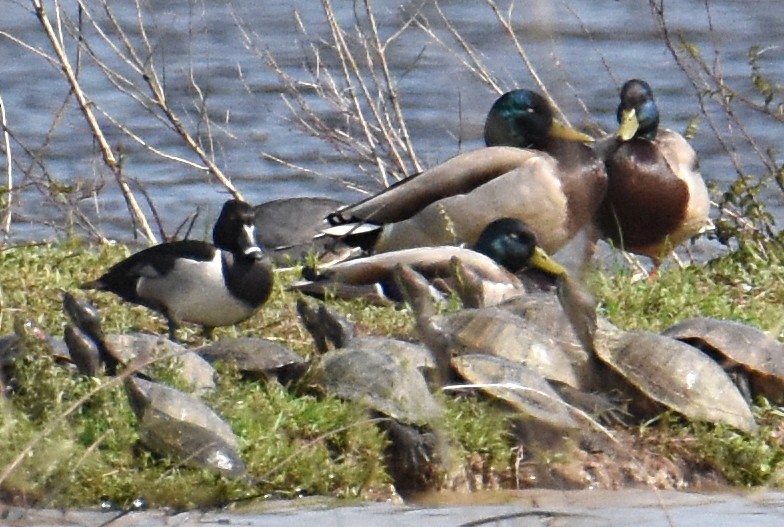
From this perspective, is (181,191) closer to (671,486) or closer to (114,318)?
(114,318)

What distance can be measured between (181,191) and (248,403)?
24.5 feet

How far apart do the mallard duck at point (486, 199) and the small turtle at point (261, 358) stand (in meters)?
2.60

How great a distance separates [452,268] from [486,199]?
191 centimetres

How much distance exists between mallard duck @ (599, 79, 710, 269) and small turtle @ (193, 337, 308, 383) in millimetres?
3375

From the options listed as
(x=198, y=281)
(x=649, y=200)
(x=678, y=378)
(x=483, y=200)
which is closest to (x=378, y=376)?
(x=678, y=378)

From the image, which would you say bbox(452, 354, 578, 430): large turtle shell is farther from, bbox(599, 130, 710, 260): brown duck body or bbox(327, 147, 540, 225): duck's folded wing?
bbox(599, 130, 710, 260): brown duck body

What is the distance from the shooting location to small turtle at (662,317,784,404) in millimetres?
5449

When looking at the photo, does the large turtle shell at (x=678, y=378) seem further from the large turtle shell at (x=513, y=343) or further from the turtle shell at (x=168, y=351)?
the turtle shell at (x=168, y=351)

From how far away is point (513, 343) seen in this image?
5355 millimetres

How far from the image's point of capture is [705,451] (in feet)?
16.9

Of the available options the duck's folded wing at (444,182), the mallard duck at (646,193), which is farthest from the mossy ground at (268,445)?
the mallard duck at (646,193)

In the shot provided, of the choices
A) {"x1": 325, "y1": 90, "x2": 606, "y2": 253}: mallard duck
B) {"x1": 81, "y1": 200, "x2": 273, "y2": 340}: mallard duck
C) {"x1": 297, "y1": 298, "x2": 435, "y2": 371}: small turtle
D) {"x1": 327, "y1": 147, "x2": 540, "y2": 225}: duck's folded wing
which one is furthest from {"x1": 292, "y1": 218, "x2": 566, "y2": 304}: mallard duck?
{"x1": 327, "y1": 147, "x2": 540, "y2": 225}: duck's folded wing

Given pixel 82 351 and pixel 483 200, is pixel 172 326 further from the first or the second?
pixel 483 200

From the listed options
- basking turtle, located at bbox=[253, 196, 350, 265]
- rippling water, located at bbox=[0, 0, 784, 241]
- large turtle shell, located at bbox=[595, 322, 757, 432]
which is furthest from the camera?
rippling water, located at bbox=[0, 0, 784, 241]
